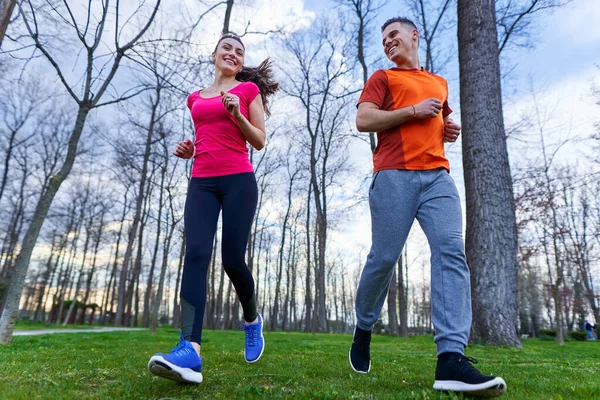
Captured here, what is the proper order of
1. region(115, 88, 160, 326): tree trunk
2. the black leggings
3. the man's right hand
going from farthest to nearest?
region(115, 88, 160, 326): tree trunk, the black leggings, the man's right hand

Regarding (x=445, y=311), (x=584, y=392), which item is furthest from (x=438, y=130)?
(x=584, y=392)

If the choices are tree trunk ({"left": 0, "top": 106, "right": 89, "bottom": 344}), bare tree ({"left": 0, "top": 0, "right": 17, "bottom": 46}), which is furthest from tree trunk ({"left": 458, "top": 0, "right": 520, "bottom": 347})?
bare tree ({"left": 0, "top": 0, "right": 17, "bottom": 46})

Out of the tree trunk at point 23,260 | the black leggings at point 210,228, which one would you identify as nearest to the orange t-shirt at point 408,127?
the black leggings at point 210,228

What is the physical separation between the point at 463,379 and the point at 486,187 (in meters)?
5.72

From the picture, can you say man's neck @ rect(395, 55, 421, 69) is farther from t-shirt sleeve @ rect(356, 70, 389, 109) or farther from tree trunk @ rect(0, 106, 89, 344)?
tree trunk @ rect(0, 106, 89, 344)

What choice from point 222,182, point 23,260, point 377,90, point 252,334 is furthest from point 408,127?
point 23,260

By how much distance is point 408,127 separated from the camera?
2645mm

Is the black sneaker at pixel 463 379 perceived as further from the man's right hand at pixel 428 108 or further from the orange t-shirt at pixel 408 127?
the man's right hand at pixel 428 108

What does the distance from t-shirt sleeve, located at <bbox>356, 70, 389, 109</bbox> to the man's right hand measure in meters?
0.29

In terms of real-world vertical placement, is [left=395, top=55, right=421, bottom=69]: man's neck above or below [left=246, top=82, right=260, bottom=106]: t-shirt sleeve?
above

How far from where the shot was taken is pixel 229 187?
292 cm

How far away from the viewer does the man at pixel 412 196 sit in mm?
2252

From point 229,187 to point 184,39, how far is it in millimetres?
4728

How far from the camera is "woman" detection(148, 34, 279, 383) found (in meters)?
2.67
